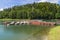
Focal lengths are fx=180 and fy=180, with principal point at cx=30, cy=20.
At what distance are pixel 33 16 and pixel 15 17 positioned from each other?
712 cm

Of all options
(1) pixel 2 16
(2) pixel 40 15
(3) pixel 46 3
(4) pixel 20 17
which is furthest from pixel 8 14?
(3) pixel 46 3

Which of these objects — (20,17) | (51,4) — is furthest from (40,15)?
(51,4)

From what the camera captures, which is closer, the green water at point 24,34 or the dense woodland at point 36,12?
the green water at point 24,34

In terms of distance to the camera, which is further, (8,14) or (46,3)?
(46,3)

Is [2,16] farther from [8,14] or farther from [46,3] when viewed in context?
[46,3]

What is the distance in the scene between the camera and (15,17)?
5825 centimetres

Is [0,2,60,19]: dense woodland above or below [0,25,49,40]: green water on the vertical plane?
below

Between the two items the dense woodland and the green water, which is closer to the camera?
the green water

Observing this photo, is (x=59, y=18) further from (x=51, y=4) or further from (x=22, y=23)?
(x=51, y=4)

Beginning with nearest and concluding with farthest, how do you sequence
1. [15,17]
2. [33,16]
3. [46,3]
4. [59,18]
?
[59,18] < [33,16] < [15,17] < [46,3]

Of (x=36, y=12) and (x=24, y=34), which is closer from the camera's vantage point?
(x=24, y=34)

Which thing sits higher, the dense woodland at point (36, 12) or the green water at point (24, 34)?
the green water at point (24, 34)

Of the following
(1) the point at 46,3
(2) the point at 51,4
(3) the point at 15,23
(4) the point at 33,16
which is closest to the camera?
(3) the point at 15,23

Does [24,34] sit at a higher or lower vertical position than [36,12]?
higher
